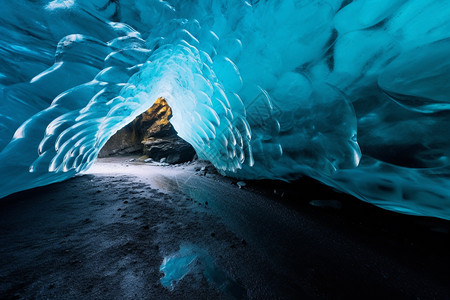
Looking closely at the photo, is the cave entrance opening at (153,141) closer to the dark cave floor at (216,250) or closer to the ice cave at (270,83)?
the ice cave at (270,83)

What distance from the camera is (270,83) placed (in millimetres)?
1977

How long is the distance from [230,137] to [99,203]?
2.09 metres

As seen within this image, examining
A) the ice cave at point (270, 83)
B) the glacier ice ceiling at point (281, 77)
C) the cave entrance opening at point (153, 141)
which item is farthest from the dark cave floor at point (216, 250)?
the cave entrance opening at point (153, 141)

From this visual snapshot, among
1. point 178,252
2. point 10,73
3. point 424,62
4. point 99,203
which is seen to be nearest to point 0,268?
point 178,252

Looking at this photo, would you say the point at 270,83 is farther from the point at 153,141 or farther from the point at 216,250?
the point at 153,141

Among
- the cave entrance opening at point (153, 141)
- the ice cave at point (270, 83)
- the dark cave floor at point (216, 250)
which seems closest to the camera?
the dark cave floor at point (216, 250)

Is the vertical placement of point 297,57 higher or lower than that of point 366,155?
higher

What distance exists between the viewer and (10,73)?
1229mm

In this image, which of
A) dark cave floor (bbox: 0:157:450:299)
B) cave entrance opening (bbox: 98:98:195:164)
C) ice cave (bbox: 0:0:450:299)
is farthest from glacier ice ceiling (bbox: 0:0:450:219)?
cave entrance opening (bbox: 98:98:195:164)

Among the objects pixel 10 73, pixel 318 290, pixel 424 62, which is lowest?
pixel 318 290

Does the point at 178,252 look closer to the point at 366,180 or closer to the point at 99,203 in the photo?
the point at 99,203

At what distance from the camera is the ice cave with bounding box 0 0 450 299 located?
1.02 metres

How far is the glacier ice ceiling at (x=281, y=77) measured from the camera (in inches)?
41.3

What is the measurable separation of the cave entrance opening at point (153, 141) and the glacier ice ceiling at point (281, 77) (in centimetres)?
654
